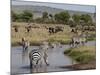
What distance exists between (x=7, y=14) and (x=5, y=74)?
24.2 inches

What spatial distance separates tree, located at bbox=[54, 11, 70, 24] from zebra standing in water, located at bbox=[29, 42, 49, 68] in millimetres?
315

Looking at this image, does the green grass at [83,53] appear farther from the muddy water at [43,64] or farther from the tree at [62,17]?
the tree at [62,17]

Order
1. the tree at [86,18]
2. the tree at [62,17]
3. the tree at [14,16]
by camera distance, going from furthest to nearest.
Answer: the tree at [86,18] < the tree at [62,17] < the tree at [14,16]

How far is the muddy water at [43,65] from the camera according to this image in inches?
88.7

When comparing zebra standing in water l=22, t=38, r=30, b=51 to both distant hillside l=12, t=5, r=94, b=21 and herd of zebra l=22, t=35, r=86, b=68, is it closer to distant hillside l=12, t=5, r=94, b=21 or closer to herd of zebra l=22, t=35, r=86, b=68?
herd of zebra l=22, t=35, r=86, b=68

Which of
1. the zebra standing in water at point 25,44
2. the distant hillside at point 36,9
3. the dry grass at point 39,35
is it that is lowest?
the zebra standing in water at point 25,44

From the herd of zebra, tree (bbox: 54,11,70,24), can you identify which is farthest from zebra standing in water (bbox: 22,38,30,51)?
tree (bbox: 54,11,70,24)

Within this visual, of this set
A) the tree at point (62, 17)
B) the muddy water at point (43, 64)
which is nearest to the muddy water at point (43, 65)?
the muddy water at point (43, 64)

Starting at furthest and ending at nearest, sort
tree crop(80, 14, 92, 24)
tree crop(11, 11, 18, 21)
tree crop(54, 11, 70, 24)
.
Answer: tree crop(80, 14, 92, 24), tree crop(54, 11, 70, 24), tree crop(11, 11, 18, 21)

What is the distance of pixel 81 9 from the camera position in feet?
8.36

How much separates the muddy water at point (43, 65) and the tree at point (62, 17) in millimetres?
286

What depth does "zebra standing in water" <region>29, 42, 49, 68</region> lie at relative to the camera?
2.33 m

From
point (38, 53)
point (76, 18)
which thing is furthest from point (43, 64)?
point (76, 18)

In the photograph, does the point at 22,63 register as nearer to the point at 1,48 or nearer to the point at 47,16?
the point at 1,48
